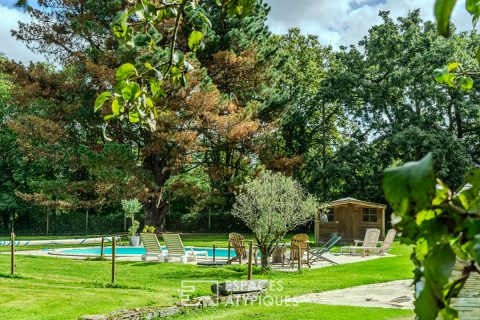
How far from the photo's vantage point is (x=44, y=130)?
2402cm

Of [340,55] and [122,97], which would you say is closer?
[122,97]

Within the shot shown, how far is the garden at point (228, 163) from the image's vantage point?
979 centimetres

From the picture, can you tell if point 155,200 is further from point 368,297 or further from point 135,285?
point 368,297

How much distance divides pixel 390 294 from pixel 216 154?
20171 mm

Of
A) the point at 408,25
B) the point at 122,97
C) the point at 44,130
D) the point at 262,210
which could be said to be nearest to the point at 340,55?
the point at 408,25

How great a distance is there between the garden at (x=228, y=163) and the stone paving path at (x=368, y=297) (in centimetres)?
5

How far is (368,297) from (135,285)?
13.1ft

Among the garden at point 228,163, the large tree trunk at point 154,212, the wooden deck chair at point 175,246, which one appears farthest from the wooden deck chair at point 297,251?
the large tree trunk at point 154,212

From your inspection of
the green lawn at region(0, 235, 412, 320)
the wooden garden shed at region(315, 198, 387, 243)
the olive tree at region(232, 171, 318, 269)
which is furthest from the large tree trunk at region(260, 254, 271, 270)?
the wooden garden shed at region(315, 198, 387, 243)

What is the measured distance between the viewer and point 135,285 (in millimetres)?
10258

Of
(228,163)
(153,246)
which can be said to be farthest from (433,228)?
(228,163)

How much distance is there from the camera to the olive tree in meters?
12.6

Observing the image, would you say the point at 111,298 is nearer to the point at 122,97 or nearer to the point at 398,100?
the point at 122,97

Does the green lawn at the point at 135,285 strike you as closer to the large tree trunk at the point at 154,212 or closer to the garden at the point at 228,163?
the garden at the point at 228,163
